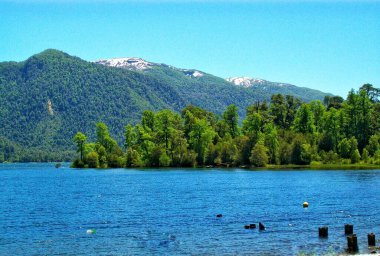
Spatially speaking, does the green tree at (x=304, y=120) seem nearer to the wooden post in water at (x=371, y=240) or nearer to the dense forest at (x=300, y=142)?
the dense forest at (x=300, y=142)

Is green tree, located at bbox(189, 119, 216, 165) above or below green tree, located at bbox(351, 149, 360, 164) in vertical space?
above

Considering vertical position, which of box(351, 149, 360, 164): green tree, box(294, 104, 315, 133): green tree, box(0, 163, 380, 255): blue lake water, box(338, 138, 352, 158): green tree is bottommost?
box(0, 163, 380, 255): blue lake water

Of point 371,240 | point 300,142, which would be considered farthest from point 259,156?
point 371,240

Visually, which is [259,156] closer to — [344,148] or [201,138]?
[201,138]

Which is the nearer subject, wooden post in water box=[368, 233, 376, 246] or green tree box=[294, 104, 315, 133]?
wooden post in water box=[368, 233, 376, 246]

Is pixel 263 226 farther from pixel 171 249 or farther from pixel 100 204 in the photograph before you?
pixel 100 204

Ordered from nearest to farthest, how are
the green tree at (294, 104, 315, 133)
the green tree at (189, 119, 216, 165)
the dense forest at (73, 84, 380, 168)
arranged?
the dense forest at (73, 84, 380, 168), the green tree at (189, 119, 216, 165), the green tree at (294, 104, 315, 133)

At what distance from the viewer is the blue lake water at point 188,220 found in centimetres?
4688

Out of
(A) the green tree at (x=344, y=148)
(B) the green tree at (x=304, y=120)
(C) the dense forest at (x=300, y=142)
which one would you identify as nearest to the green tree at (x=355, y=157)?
(C) the dense forest at (x=300, y=142)

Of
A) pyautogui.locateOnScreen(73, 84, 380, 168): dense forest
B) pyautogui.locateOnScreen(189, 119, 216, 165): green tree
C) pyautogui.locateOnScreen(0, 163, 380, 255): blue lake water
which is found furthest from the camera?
pyautogui.locateOnScreen(189, 119, 216, 165): green tree

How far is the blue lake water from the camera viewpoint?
1845 inches

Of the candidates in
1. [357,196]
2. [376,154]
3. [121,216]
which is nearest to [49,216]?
[121,216]

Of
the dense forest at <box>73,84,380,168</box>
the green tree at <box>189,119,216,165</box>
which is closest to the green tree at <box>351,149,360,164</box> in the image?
the dense forest at <box>73,84,380,168</box>

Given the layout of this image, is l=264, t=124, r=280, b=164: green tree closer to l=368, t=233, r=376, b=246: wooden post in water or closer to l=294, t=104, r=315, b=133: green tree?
l=294, t=104, r=315, b=133: green tree
